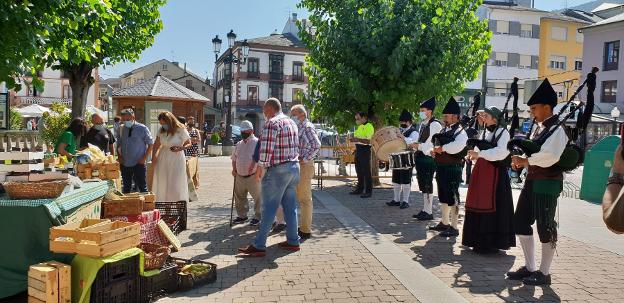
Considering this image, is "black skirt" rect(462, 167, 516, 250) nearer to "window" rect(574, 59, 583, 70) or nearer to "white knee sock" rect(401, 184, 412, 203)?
"white knee sock" rect(401, 184, 412, 203)

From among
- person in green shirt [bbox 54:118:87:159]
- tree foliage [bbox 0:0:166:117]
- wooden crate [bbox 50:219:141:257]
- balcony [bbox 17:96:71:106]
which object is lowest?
wooden crate [bbox 50:219:141:257]

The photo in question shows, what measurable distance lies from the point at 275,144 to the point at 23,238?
2.94m

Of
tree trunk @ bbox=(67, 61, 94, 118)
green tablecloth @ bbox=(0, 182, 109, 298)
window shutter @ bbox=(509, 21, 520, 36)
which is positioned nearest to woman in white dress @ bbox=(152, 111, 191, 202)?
green tablecloth @ bbox=(0, 182, 109, 298)

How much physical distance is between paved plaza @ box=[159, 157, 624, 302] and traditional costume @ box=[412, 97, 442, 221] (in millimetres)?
411

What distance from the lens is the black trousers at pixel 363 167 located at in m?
11.7

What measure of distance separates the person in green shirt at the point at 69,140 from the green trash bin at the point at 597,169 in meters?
11.4

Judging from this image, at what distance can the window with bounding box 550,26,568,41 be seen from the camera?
4856 cm

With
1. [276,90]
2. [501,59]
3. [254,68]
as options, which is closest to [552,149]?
[501,59]

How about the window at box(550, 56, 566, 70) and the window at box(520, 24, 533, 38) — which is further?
the window at box(550, 56, 566, 70)

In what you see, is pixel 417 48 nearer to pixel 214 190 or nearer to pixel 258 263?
pixel 214 190

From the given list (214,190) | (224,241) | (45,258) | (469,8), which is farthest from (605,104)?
(45,258)

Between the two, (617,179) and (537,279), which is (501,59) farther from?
(617,179)

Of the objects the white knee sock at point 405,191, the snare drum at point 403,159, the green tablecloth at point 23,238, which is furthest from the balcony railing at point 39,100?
the green tablecloth at point 23,238

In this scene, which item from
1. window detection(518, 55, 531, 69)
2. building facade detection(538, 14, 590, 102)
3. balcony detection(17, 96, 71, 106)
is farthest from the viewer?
window detection(518, 55, 531, 69)
